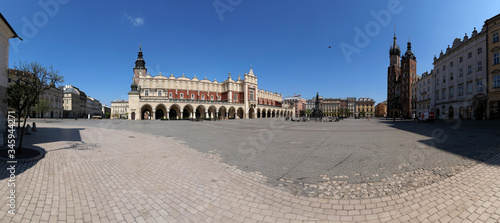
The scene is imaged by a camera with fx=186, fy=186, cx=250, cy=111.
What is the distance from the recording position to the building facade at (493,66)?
24.9 metres

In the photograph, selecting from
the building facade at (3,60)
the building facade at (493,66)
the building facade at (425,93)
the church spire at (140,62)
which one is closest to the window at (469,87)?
the building facade at (493,66)

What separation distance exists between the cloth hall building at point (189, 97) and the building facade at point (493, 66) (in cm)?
5111

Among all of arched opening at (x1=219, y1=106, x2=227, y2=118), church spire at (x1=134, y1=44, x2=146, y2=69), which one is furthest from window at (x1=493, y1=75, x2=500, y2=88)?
church spire at (x1=134, y1=44, x2=146, y2=69)

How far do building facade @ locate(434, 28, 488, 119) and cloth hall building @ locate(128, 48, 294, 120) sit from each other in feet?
158

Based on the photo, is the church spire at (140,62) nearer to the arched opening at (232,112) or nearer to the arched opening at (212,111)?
the arched opening at (212,111)

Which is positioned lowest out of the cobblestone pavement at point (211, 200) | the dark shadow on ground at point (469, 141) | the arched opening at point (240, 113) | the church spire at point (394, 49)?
the cobblestone pavement at point (211, 200)

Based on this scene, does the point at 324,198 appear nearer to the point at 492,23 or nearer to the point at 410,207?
the point at 410,207

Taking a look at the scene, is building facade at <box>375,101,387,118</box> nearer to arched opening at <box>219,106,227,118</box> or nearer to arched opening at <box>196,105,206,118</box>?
arched opening at <box>219,106,227,118</box>

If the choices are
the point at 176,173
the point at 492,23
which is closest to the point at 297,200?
the point at 176,173

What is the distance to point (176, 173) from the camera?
215 inches

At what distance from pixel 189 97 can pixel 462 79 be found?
2507 inches

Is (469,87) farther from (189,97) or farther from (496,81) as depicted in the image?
(189,97)

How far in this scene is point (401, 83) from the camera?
240ft

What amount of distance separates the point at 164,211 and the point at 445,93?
175ft
